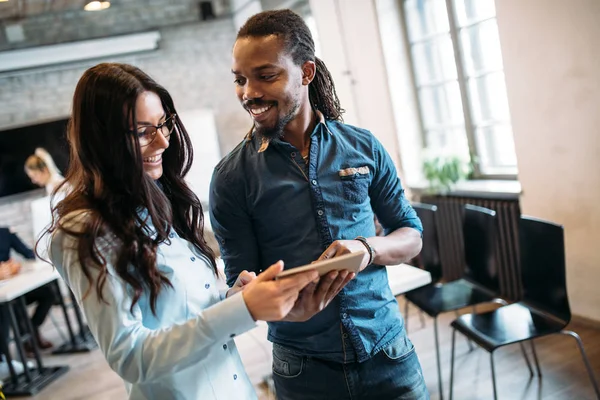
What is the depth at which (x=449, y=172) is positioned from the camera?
469cm

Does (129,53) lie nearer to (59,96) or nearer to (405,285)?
(59,96)

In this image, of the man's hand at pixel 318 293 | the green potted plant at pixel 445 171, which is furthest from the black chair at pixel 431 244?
the man's hand at pixel 318 293

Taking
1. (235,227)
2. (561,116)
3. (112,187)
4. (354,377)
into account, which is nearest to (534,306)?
(561,116)

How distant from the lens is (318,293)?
128 cm

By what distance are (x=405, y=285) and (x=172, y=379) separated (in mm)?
1749

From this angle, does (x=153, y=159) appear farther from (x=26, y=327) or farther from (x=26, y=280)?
(x=26, y=327)

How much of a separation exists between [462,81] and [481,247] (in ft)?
6.35

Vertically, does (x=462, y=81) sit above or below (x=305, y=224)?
above

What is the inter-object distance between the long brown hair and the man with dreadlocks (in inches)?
13.6

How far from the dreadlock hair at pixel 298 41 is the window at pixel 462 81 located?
2986 millimetres

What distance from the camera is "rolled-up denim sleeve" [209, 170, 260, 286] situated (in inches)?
61.3

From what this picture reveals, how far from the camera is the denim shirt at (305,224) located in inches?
60.7

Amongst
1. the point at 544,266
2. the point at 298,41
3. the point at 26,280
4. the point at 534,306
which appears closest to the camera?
the point at 298,41

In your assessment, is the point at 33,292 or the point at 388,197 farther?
the point at 33,292
